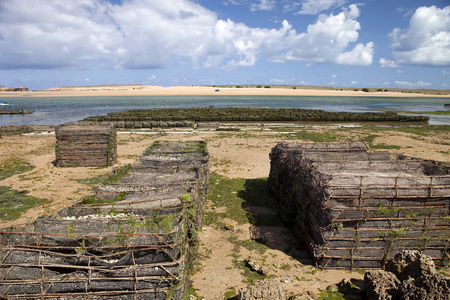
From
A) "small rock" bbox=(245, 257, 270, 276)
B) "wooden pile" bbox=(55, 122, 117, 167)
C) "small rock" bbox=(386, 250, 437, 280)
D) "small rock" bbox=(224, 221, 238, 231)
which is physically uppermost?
"wooden pile" bbox=(55, 122, 117, 167)

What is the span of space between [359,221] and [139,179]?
7.49 meters

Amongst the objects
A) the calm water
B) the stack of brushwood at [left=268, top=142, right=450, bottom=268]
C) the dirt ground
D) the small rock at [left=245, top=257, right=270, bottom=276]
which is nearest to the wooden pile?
the dirt ground

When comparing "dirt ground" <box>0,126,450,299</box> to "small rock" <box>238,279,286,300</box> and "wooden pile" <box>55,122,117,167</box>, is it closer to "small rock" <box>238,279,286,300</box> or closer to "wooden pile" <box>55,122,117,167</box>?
"wooden pile" <box>55,122,117,167</box>

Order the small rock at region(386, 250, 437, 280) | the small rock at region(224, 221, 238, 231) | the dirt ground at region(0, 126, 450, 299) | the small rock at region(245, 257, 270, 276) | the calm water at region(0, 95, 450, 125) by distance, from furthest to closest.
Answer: the calm water at region(0, 95, 450, 125) → the small rock at region(224, 221, 238, 231) → the small rock at region(245, 257, 270, 276) → the dirt ground at region(0, 126, 450, 299) → the small rock at region(386, 250, 437, 280)

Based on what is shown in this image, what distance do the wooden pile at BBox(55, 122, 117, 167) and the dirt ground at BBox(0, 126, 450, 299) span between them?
611mm

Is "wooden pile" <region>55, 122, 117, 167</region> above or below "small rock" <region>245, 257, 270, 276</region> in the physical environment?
above

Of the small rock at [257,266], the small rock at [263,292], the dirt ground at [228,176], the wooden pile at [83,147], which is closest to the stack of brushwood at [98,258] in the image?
the dirt ground at [228,176]

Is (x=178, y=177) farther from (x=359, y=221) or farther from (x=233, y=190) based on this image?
(x=359, y=221)

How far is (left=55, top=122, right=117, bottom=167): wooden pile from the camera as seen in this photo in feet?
55.7

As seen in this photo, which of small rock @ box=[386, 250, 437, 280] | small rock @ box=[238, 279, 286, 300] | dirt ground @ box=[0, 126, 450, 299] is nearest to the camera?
small rock @ box=[238, 279, 286, 300]

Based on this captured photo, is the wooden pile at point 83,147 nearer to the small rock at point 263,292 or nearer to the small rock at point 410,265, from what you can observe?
the small rock at point 263,292

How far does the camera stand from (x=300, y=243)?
8875 mm

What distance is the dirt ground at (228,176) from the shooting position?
23.9 ft

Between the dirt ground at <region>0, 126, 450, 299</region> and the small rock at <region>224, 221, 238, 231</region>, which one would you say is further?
the small rock at <region>224, 221, 238, 231</region>
